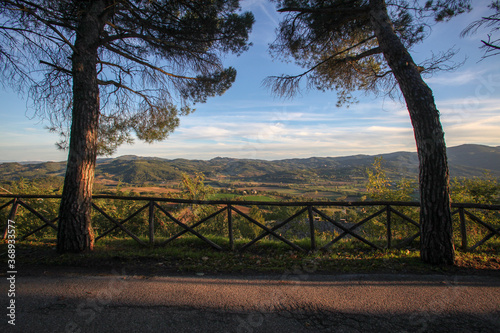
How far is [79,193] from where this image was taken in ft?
14.0

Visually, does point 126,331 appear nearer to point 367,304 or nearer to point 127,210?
point 367,304

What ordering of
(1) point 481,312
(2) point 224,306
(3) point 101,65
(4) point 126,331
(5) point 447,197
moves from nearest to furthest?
(4) point 126,331
(1) point 481,312
(2) point 224,306
(5) point 447,197
(3) point 101,65

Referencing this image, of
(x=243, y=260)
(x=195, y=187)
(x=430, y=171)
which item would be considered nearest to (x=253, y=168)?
(x=195, y=187)

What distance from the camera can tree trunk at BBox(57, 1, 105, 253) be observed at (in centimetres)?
424

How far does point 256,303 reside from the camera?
8.85 ft

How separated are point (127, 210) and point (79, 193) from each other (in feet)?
12.8

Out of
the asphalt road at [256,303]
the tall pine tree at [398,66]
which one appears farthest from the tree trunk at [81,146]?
the tall pine tree at [398,66]

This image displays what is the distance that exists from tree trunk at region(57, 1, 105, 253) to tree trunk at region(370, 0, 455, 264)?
5.88 metres

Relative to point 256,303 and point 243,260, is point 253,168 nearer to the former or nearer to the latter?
point 243,260

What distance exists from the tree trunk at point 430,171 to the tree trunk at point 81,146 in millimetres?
5885

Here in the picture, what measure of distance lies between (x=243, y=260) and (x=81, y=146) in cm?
375

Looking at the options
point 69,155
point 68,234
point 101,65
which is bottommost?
point 68,234

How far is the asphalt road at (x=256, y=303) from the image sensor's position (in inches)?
90.5

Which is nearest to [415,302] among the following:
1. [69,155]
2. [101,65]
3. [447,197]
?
[447,197]
